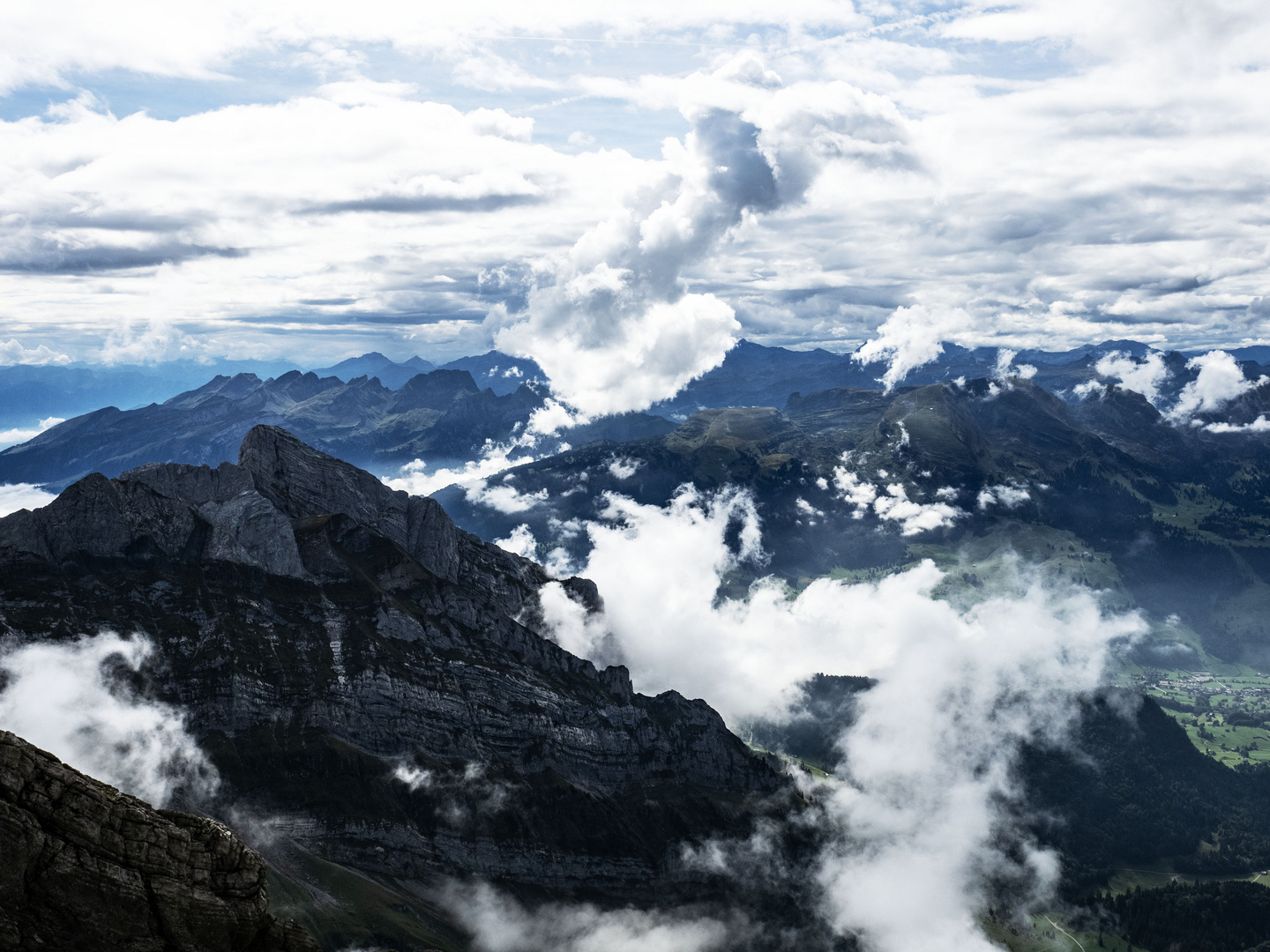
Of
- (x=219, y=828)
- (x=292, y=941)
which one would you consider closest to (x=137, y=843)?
(x=219, y=828)

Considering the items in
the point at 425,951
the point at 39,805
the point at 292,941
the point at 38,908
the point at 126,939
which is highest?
the point at 39,805

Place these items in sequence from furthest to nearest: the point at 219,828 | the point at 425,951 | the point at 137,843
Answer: the point at 425,951
the point at 219,828
the point at 137,843

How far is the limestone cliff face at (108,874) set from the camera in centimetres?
5228

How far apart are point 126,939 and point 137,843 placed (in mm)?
5775

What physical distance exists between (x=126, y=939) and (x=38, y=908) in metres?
5.57

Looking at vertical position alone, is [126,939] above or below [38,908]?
below

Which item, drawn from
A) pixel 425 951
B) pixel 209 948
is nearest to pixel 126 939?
pixel 209 948

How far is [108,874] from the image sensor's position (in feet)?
179

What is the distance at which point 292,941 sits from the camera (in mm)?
60875

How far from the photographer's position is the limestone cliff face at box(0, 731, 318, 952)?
172 ft

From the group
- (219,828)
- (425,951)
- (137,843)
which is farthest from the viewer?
(425,951)

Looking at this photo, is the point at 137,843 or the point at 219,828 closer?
the point at 137,843

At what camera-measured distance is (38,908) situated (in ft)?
173

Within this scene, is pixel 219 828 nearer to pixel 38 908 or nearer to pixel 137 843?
pixel 137 843
